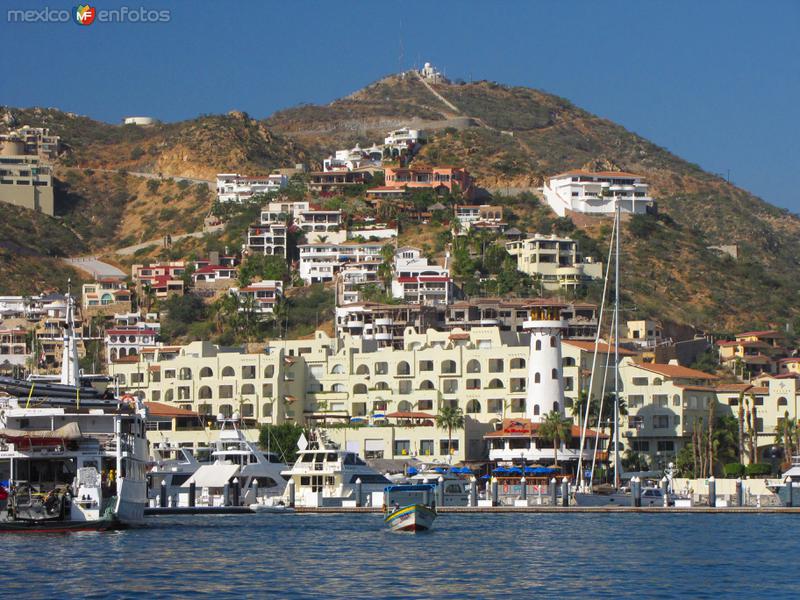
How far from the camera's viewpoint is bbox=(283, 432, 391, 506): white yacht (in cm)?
8962

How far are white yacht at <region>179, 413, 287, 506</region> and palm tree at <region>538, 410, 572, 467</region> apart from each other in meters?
19.0

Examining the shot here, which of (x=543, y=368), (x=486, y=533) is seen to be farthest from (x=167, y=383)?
(x=486, y=533)

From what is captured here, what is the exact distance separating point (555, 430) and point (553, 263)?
53.4 m

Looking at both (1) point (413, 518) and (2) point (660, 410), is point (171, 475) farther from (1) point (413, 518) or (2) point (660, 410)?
(2) point (660, 410)

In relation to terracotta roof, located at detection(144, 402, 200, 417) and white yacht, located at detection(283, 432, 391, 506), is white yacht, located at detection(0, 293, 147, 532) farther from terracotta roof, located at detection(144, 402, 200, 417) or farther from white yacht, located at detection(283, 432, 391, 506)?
terracotta roof, located at detection(144, 402, 200, 417)

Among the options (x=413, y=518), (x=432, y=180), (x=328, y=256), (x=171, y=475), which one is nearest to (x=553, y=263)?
(x=328, y=256)

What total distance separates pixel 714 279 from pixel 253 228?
156ft

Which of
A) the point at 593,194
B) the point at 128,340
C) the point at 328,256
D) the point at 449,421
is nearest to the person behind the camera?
the point at 449,421

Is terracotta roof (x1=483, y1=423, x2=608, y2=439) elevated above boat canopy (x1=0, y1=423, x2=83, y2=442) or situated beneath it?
elevated above

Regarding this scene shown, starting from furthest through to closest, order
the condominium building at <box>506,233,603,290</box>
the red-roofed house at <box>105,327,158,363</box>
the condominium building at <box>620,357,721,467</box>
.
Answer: the condominium building at <box>506,233,603,290</box> < the red-roofed house at <box>105,327,158,363</box> < the condominium building at <box>620,357,721,467</box>

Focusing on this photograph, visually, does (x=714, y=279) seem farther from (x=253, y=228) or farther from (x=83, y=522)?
(x=83, y=522)

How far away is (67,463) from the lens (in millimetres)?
64938

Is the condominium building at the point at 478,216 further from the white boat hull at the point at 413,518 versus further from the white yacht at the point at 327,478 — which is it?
the white boat hull at the point at 413,518

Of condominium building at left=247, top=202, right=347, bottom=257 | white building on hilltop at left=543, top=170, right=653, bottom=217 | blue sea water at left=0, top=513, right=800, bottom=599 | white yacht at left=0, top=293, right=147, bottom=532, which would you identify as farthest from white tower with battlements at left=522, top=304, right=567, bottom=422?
white building on hilltop at left=543, top=170, right=653, bottom=217
